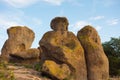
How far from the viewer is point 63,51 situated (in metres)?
17.3

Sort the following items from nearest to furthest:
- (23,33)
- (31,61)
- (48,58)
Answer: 1. (48,58)
2. (31,61)
3. (23,33)

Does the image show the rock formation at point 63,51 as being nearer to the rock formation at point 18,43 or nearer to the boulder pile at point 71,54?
the boulder pile at point 71,54

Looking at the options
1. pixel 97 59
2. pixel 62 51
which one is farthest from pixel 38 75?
pixel 97 59

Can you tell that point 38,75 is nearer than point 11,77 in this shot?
No

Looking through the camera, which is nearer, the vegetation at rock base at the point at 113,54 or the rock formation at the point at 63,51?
the rock formation at the point at 63,51

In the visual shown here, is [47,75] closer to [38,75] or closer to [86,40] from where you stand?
[38,75]

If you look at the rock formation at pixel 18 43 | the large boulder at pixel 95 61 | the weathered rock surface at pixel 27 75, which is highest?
the rock formation at pixel 18 43

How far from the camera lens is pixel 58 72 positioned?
16.3 metres

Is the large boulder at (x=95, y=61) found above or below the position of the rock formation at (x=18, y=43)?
below

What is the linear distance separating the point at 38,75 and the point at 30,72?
0.71m

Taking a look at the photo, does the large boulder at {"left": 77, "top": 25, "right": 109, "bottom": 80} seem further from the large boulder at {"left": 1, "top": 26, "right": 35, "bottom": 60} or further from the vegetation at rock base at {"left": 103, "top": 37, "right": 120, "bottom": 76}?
the vegetation at rock base at {"left": 103, "top": 37, "right": 120, "bottom": 76}

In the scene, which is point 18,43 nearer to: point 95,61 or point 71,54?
point 95,61

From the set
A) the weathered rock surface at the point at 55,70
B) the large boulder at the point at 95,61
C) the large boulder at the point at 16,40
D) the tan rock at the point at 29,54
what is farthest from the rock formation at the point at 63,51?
the large boulder at the point at 16,40

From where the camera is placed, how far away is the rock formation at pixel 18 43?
2431cm
